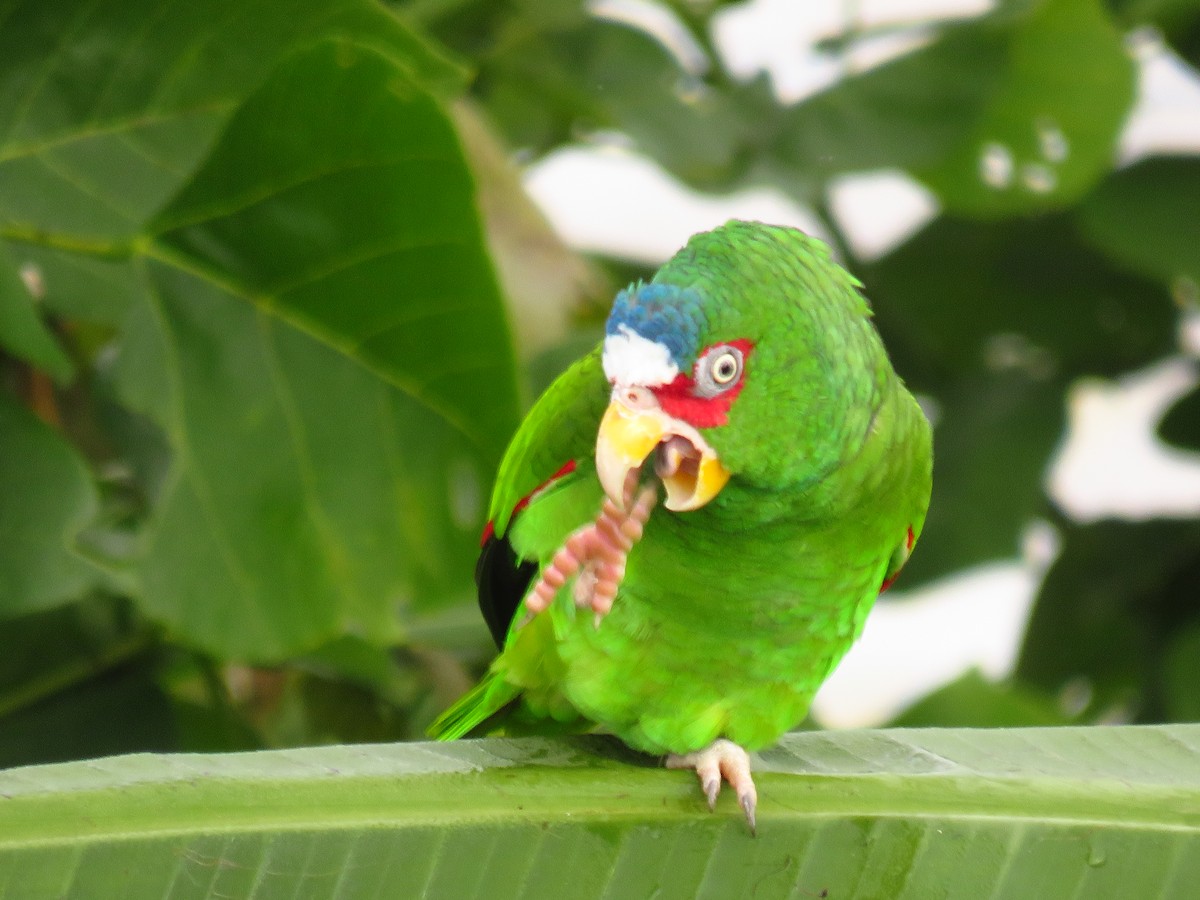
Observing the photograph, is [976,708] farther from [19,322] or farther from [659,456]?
[19,322]

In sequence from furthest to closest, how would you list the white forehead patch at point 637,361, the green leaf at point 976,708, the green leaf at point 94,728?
1. the green leaf at point 976,708
2. the green leaf at point 94,728
3. the white forehead patch at point 637,361

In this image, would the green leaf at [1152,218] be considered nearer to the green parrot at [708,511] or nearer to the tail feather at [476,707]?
the green parrot at [708,511]

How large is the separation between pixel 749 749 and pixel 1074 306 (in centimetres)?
119

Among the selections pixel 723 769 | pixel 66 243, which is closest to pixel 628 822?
pixel 723 769

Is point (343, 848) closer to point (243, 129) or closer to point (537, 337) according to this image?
point (243, 129)

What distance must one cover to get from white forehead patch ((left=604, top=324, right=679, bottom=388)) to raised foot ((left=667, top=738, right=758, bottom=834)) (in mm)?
201

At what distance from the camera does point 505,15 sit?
1.45m

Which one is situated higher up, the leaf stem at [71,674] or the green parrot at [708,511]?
the green parrot at [708,511]

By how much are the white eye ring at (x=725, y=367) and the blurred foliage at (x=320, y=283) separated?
273 mm

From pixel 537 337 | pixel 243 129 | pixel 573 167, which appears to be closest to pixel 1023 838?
pixel 243 129

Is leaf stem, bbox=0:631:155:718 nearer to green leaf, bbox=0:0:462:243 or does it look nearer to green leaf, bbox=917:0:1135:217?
green leaf, bbox=0:0:462:243

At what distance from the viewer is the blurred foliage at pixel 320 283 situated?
0.85m

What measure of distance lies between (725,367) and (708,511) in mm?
99

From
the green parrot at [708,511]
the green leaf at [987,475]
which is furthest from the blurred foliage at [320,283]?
the green leaf at [987,475]
